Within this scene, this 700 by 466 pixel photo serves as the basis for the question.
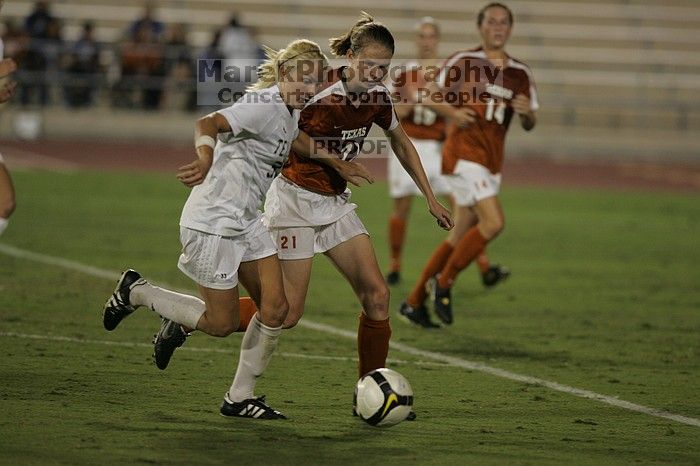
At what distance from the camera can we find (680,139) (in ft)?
87.5

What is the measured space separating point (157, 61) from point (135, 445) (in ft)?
66.0

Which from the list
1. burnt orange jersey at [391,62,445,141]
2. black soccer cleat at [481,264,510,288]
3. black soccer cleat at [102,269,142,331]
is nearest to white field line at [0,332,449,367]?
black soccer cleat at [102,269,142,331]

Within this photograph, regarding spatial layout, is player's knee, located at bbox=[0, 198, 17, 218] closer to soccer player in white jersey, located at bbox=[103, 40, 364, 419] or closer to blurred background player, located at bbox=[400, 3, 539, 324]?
soccer player in white jersey, located at bbox=[103, 40, 364, 419]

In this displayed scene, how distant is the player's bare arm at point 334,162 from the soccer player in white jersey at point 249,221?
0.14 meters

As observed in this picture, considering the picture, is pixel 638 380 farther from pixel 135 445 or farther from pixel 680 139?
pixel 680 139

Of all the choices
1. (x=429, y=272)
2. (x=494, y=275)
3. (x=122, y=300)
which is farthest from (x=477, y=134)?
(x=122, y=300)

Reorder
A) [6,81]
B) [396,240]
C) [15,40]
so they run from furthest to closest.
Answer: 1. [15,40]
2. [396,240]
3. [6,81]

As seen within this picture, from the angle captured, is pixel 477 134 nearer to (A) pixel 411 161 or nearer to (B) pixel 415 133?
(B) pixel 415 133

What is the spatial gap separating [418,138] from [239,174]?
638 cm

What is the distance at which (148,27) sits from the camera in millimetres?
24719

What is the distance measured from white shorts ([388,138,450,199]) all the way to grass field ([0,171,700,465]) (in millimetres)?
865

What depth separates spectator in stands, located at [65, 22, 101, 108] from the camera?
24047 mm

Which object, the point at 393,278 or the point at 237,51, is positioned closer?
the point at 393,278

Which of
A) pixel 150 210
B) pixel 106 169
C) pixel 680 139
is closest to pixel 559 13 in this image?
pixel 680 139
